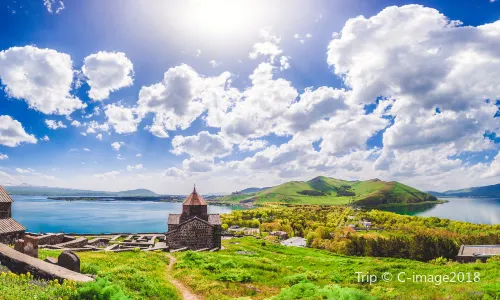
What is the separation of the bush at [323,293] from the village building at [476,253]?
1598 inches

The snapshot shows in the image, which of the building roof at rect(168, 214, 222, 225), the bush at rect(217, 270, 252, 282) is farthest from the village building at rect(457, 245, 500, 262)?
the bush at rect(217, 270, 252, 282)

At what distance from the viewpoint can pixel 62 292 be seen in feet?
34.2

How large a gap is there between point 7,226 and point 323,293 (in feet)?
102

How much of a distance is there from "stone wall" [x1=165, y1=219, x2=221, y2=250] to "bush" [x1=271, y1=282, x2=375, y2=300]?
33.6 metres

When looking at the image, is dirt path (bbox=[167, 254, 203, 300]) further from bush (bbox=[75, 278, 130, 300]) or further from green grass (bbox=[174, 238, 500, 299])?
bush (bbox=[75, 278, 130, 300])

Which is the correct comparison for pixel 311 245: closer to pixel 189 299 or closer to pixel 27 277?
pixel 189 299

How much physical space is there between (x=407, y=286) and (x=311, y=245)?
209ft

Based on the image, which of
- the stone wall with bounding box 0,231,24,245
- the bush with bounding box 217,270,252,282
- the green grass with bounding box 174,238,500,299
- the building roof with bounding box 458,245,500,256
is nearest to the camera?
the green grass with bounding box 174,238,500,299

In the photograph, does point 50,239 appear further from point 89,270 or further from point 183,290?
point 183,290

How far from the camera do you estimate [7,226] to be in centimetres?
2847

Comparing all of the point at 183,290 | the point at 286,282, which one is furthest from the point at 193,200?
the point at 183,290

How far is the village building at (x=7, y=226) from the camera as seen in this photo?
2769 centimetres

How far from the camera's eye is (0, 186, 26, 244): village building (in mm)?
27688

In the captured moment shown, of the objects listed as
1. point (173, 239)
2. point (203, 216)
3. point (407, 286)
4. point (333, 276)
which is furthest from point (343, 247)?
point (407, 286)
